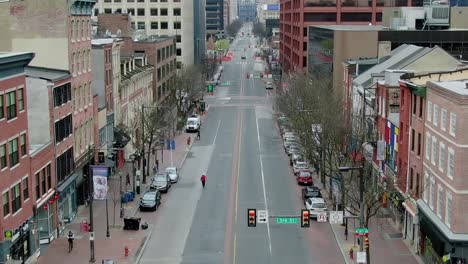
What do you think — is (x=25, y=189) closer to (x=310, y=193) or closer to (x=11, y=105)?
(x=11, y=105)

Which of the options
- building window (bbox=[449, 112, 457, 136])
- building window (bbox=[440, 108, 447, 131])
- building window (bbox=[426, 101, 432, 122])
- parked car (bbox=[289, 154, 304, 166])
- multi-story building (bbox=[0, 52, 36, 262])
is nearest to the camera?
building window (bbox=[449, 112, 457, 136])

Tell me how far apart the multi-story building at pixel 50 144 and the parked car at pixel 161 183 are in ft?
35.3

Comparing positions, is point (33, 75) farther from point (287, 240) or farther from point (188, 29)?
point (188, 29)

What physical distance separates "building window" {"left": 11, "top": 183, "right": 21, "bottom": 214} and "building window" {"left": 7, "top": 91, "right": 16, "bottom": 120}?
412 centimetres

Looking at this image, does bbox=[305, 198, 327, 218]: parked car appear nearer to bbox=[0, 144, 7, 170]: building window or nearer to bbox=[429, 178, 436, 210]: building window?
bbox=[429, 178, 436, 210]: building window

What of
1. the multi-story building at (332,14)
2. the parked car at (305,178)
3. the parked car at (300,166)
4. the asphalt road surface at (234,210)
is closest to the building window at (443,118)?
the asphalt road surface at (234,210)

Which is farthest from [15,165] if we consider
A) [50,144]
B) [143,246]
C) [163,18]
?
[163,18]

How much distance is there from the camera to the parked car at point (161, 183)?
68.5 metres

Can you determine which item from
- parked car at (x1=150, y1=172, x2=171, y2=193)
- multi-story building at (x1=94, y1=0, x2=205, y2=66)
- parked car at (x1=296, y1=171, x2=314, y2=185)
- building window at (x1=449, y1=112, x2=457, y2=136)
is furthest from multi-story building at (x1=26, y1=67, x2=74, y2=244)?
multi-story building at (x1=94, y1=0, x2=205, y2=66)

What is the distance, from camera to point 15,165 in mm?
45000

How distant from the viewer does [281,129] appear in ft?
348

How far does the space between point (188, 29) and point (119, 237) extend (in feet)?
410

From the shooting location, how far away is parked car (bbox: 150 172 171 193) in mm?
68500

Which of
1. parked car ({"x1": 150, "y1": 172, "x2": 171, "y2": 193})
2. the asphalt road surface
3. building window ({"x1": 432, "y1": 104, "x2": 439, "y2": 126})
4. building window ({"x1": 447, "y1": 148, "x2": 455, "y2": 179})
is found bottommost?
the asphalt road surface
